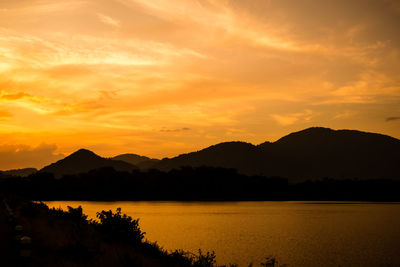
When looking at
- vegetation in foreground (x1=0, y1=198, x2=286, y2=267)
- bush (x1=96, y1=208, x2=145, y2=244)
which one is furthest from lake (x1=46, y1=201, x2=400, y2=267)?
vegetation in foreground (x1=0, y1=198, x2=286, y2=267)

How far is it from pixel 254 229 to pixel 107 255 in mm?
40259

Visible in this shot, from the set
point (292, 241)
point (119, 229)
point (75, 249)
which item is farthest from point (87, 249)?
point (292, 241)

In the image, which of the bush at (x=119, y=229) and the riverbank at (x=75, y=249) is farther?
the bush at (x=119, y=229)

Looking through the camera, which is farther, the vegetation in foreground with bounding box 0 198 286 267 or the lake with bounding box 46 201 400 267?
the lake with bounding box 46 201 400 267

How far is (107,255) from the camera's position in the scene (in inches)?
762

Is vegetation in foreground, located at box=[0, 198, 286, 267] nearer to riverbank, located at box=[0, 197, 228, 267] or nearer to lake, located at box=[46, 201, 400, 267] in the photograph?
riverbank, located at box=[0, 197, 228, 267]

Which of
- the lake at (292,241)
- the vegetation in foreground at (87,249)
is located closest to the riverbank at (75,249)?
the vegetation in foreground at (87,249)

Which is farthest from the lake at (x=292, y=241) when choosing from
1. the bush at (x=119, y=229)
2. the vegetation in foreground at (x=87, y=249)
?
the vegetation in foreground at (x=87, y=249)

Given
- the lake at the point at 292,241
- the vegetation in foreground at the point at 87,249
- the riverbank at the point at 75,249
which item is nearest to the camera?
the riverbank at the point at 75,249

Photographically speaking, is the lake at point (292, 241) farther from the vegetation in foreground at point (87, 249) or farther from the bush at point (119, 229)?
the vegetation in foreground at point (87, 249)

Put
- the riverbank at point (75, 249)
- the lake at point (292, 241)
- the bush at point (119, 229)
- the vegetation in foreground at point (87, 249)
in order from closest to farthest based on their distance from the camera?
the riverbank at point (75, 249)
the vegetation in foreground at point (87, 249)
the bush at point (119, 229)
the lake at point (292, 241)

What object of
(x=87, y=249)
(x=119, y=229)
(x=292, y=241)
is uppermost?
(x=87, y=249)

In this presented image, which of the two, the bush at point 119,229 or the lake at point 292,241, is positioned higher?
the bush at point 119,229

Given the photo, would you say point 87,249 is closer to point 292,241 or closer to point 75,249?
point 75,249
